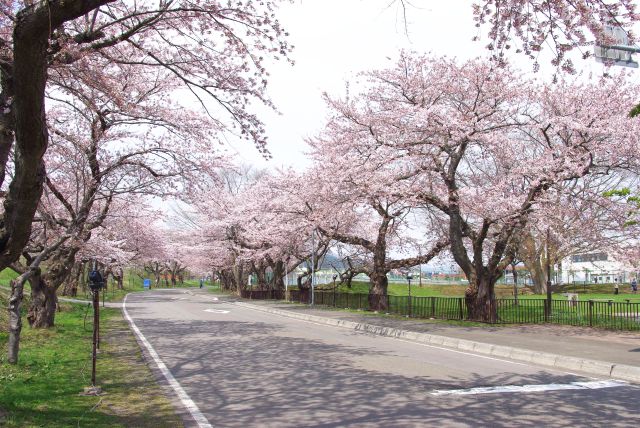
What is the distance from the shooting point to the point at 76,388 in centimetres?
815

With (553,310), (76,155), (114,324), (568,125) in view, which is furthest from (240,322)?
(568,125)

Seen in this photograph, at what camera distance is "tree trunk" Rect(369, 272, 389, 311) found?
80.6ft

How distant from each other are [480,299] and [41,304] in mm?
14971

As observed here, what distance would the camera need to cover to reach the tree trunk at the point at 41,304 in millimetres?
15766

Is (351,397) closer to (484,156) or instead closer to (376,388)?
(376,388)

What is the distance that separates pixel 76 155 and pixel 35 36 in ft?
34.5

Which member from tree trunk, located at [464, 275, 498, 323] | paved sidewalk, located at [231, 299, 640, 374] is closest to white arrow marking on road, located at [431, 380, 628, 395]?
paved sidewalk, located at [231, 299, 640, 374]

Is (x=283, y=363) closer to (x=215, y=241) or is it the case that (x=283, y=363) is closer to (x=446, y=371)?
(x=446, y=371)

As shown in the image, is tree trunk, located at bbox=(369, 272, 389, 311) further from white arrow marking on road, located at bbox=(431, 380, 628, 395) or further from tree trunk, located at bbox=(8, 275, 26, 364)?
tree trunk, located at bbox=(8, 275, 26, 364)

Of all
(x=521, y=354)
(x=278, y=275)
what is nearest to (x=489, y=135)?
(x=521, y=354)

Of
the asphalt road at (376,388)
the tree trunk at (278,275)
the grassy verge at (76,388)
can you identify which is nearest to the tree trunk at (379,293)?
the asphalt road at (376,388)

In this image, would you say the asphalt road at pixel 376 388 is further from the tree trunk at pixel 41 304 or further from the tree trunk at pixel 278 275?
the tree trunk at pixel 278 275

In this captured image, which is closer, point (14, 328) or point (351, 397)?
point (351, 397)

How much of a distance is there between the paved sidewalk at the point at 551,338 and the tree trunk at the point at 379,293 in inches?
172
